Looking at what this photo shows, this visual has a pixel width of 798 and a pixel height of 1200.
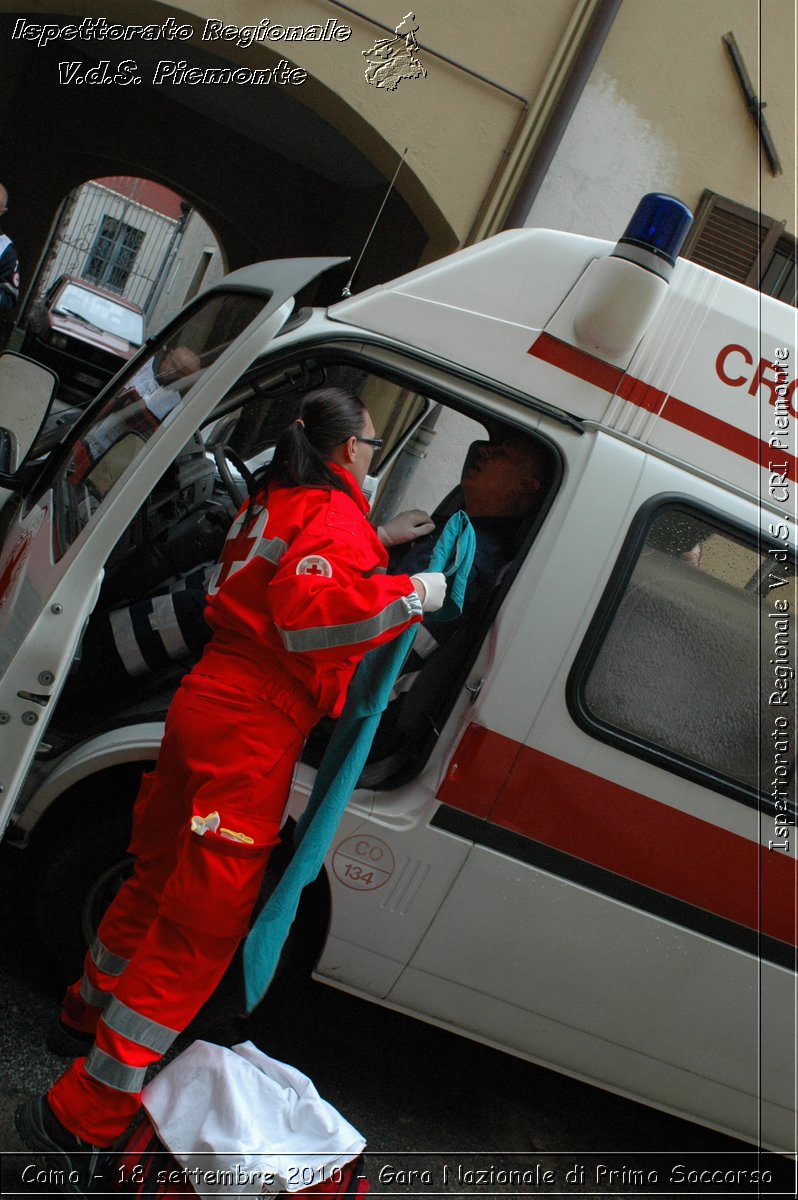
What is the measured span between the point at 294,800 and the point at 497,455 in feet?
4.13

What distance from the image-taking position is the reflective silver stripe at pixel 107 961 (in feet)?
9.35

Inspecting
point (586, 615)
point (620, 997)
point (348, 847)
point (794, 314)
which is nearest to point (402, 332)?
point (586, 615)

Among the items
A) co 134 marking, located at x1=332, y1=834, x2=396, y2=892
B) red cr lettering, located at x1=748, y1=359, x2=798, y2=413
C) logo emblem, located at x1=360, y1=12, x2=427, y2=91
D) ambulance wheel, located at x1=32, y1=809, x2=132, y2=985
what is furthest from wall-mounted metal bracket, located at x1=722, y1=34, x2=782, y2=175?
ambulance wheel, located at x1=32, y1=809, x2=132, y2=985

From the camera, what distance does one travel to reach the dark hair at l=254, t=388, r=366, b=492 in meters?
2.82

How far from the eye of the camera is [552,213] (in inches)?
271

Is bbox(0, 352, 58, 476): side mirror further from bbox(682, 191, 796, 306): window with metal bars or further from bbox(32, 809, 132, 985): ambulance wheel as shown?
bbox(682, 191, 796, 306): window with metal bars

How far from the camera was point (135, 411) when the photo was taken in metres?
3.21

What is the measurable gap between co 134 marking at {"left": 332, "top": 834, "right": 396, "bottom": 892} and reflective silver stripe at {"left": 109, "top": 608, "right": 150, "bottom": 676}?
88 centimetres

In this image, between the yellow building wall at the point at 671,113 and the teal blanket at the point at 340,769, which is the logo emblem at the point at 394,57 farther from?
the teal blanket at the point at 340,769

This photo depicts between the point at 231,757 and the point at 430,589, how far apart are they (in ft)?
2.11

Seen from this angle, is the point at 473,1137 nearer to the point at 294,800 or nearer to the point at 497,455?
the point at 294,800

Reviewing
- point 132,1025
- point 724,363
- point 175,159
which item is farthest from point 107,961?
point 175,159

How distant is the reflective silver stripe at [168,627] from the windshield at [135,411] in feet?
1.50

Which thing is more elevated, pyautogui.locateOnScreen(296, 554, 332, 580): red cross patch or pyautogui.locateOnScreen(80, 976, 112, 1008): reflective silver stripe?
pyautogui.locateOnScreen(296, 554, 332, 580): red cross patch
